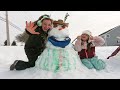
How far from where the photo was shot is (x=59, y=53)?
Result: 3.33 metres

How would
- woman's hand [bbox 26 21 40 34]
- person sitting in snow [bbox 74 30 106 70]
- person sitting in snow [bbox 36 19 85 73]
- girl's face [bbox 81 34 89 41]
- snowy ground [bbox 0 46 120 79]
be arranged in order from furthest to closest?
girl's face [bbox 81 34 89 41] < person sitting in snow [bbox 74 30 106 70] < woman's hand [bbox 26 21 40 34] < person sitting in snow [bbox 36 19 85 73] < snowy ground [bbox 0 46 120 79]

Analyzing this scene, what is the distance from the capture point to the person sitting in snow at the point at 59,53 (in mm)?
3268

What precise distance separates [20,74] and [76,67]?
700 mm

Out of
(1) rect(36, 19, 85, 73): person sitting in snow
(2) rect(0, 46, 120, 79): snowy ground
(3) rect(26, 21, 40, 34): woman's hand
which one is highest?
(3) rect(26, 21, 40, 34): woman's hand

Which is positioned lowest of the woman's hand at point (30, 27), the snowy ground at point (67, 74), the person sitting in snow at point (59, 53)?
the snowy ground at point (67, 74)

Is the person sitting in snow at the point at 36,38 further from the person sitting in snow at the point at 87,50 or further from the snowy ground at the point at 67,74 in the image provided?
the person sitting in snow at the point at 87,50

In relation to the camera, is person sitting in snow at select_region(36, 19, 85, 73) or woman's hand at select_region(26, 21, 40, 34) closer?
person sitting in snow at select_region(36, 19, 85, 73)

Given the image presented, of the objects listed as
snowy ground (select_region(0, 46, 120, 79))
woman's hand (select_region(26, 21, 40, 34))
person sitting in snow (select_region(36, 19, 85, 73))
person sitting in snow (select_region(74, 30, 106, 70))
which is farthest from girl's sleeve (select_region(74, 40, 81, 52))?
woman's hand (select_region(26, 21, 40, 34))

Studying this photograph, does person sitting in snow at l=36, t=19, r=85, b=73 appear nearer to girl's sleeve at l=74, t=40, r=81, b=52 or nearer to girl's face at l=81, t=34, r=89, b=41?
girl's sleeve at l=74, t=40, r=81, b=52

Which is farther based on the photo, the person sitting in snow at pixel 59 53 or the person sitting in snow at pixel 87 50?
the person sitting in snow at pixel 87 50

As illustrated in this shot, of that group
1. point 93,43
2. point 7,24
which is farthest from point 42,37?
point 7,24

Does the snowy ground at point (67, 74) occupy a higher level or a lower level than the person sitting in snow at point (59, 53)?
lower

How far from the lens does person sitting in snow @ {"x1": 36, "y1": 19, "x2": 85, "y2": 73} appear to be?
3.27 metres

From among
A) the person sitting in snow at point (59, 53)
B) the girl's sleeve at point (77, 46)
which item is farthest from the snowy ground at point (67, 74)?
the girl's sleeve at point (77, 46)
